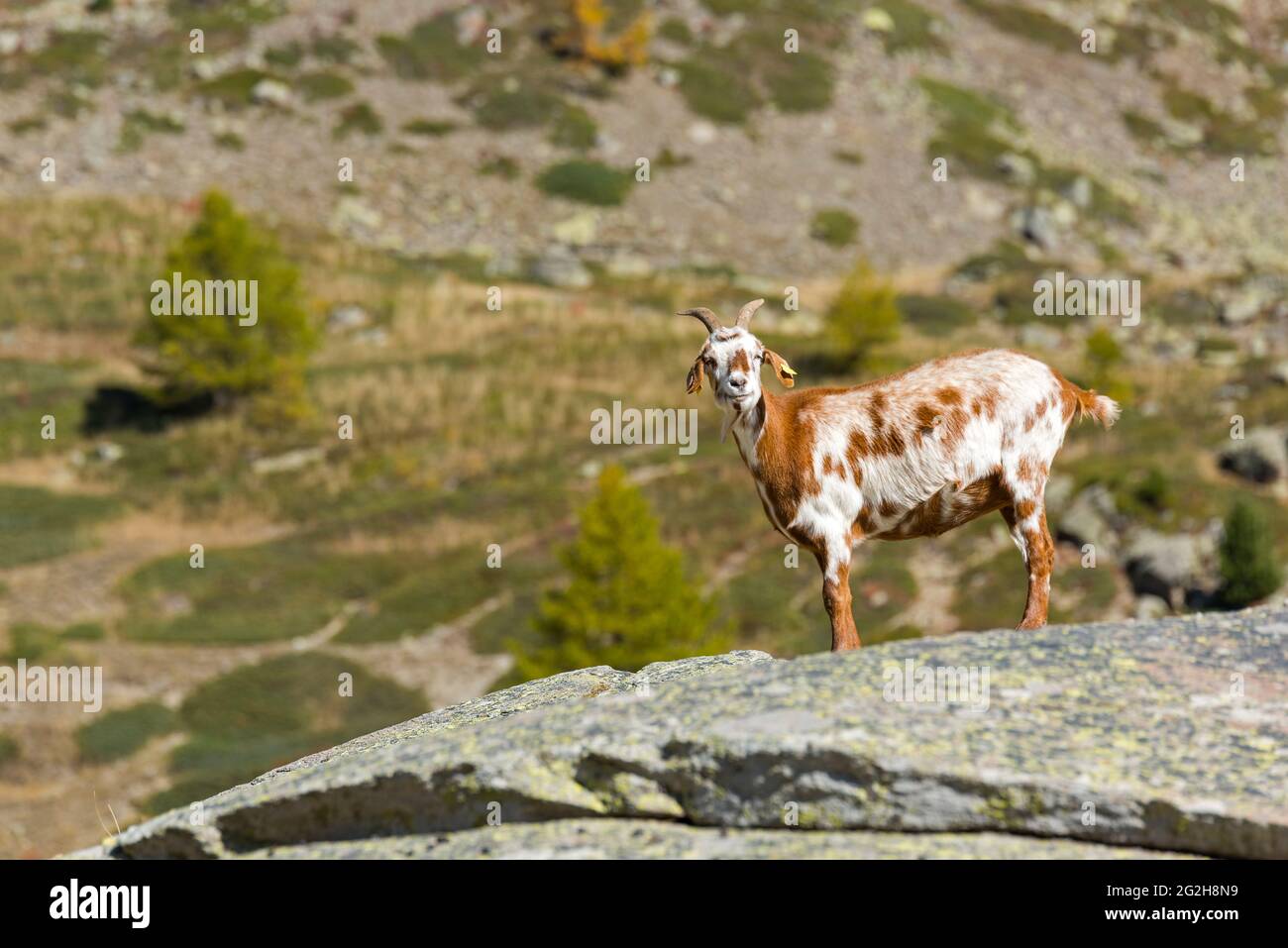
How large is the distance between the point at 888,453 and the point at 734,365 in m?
1.67

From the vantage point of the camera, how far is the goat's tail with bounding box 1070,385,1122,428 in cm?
1288

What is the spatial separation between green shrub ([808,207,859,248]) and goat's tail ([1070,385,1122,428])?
274 ft

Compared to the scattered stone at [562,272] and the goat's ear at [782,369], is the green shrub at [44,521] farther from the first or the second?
the goat's ear at [782,369]

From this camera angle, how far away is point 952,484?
12195 millimetres

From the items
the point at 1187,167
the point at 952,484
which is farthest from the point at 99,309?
the point at 1187,167

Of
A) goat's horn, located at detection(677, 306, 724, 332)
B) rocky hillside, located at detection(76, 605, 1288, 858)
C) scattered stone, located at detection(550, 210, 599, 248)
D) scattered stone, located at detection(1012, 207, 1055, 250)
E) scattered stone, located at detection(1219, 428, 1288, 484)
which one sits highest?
scattered stone, located at detection(1012, 207, 1055, 250)

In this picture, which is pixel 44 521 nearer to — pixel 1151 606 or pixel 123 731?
pixel 123 731

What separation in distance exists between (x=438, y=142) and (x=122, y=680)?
218 ft

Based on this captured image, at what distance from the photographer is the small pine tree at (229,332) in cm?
6122

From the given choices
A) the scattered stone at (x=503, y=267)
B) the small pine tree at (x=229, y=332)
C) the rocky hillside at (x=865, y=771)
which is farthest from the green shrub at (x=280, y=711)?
the scattered stone at (x=503, y=267)

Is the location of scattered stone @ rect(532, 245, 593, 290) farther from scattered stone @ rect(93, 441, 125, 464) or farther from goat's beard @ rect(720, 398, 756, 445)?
goat's beard @ rect(720, 398, 756, 445)

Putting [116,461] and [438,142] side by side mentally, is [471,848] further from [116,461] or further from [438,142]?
[438,142]

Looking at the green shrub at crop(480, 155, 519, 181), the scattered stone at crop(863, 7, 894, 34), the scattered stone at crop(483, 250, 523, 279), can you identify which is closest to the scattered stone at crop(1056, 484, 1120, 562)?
the scattered stone at crop(483, 250, 523, 279)

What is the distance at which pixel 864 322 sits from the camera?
69875 millimetres
